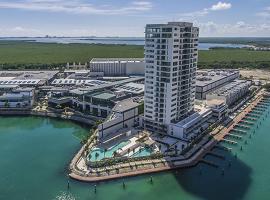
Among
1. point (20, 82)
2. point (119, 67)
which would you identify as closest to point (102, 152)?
point (20, 82)

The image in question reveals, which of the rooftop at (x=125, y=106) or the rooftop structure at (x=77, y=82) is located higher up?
the rooftop structure at (x=77, y=82)

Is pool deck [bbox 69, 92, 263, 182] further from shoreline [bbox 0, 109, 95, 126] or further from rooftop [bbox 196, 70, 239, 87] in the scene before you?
rooftop [bbox 196, 70, 239, 87]

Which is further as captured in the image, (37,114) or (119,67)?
(119,67)

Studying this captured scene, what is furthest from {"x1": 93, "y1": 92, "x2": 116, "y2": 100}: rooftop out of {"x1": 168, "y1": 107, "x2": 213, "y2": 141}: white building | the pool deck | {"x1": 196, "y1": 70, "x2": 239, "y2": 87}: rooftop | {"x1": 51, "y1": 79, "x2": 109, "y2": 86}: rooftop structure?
{"x1": 196, "y1": 70, "x2": 239, "y2": 87}: rooftop

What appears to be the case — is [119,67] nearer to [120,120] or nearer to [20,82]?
[20,82]

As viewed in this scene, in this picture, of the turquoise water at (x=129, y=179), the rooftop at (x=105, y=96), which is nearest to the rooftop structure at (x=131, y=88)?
the rooftop at (x=105, y=96)

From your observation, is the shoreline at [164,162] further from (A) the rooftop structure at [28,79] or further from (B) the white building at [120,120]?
(A) the rooftop structure at [28,79]
